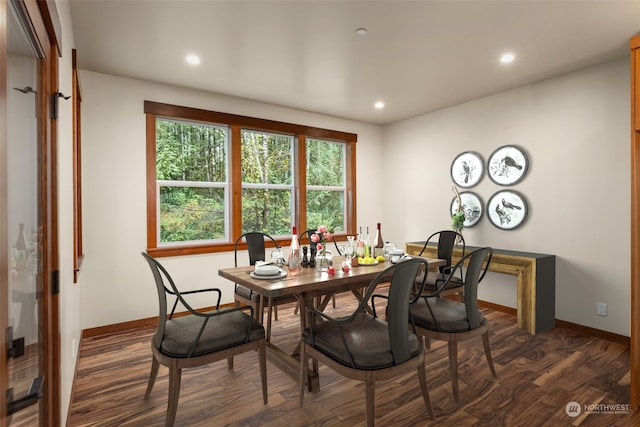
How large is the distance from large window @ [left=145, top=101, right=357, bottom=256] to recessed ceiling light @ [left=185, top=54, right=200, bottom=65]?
802mm

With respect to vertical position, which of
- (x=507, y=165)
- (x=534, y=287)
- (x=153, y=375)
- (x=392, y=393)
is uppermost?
(x=507, y=165)

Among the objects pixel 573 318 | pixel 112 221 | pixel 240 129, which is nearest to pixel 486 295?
pixel 573 318

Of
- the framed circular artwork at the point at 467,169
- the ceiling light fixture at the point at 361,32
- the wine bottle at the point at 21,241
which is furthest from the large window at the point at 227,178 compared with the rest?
the wine bottle at the point at 21,241

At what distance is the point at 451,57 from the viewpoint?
316 cm

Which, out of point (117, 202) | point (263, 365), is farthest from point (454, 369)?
point (117, 202)

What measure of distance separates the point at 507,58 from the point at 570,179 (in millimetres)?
1435

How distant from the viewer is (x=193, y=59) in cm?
318

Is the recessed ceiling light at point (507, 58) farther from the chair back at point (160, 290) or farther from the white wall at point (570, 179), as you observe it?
the chair back at point (160, 290)

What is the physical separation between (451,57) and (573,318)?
2.90 m

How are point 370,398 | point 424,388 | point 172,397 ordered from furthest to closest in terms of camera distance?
point 424,388
point 172,397
point 370,398

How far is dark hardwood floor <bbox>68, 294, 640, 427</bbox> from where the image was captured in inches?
82.9

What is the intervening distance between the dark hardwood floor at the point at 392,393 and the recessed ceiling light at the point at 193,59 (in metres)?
2.67

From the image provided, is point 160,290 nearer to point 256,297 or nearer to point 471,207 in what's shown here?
point 256,297

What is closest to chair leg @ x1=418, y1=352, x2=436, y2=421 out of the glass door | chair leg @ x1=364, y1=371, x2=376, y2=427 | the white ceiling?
chair leg @ x1=364, y1=371, x2=376, y2=427
